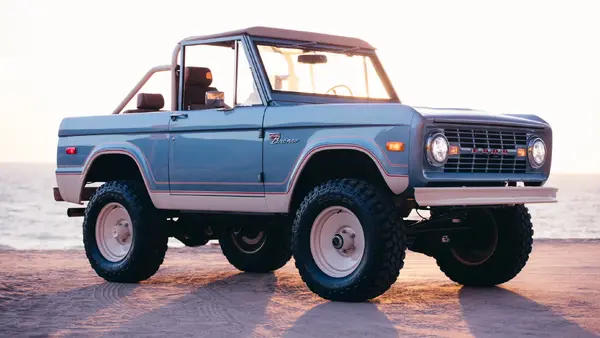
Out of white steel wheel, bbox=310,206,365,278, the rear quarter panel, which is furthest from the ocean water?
white steel wheel, bbox=310,206,365,278

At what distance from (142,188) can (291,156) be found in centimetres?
218

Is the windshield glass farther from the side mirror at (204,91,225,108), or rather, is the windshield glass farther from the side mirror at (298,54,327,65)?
the side mirror at (204,91,225,108)

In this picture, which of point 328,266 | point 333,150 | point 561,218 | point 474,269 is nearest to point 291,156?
point 333,150

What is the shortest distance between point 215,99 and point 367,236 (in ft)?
6.47

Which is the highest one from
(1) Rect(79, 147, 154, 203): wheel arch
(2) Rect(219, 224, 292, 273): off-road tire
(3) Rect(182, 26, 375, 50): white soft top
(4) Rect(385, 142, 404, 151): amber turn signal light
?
(3) Rect(182, 26, 375, 50): white soft top

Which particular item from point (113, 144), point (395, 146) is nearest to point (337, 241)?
point (395, 146)

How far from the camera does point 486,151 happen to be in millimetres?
8555

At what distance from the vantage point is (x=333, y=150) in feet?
27.9

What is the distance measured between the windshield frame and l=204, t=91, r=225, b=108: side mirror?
1.31 feet

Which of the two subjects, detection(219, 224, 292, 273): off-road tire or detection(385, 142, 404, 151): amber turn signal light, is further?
detection(219, 224, 292, 273): off-road tire

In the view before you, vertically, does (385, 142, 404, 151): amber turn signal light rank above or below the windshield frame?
below

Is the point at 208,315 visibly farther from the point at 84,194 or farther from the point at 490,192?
the point at 84,194

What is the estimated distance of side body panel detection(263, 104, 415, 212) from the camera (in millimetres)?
8000

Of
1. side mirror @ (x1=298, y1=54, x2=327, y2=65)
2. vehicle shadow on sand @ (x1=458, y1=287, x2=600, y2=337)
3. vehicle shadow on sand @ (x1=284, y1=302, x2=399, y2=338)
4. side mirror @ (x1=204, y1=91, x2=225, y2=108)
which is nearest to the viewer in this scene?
vehicle shadow on sand @ (x1=284, y1=302, x2=399, y2=338)
